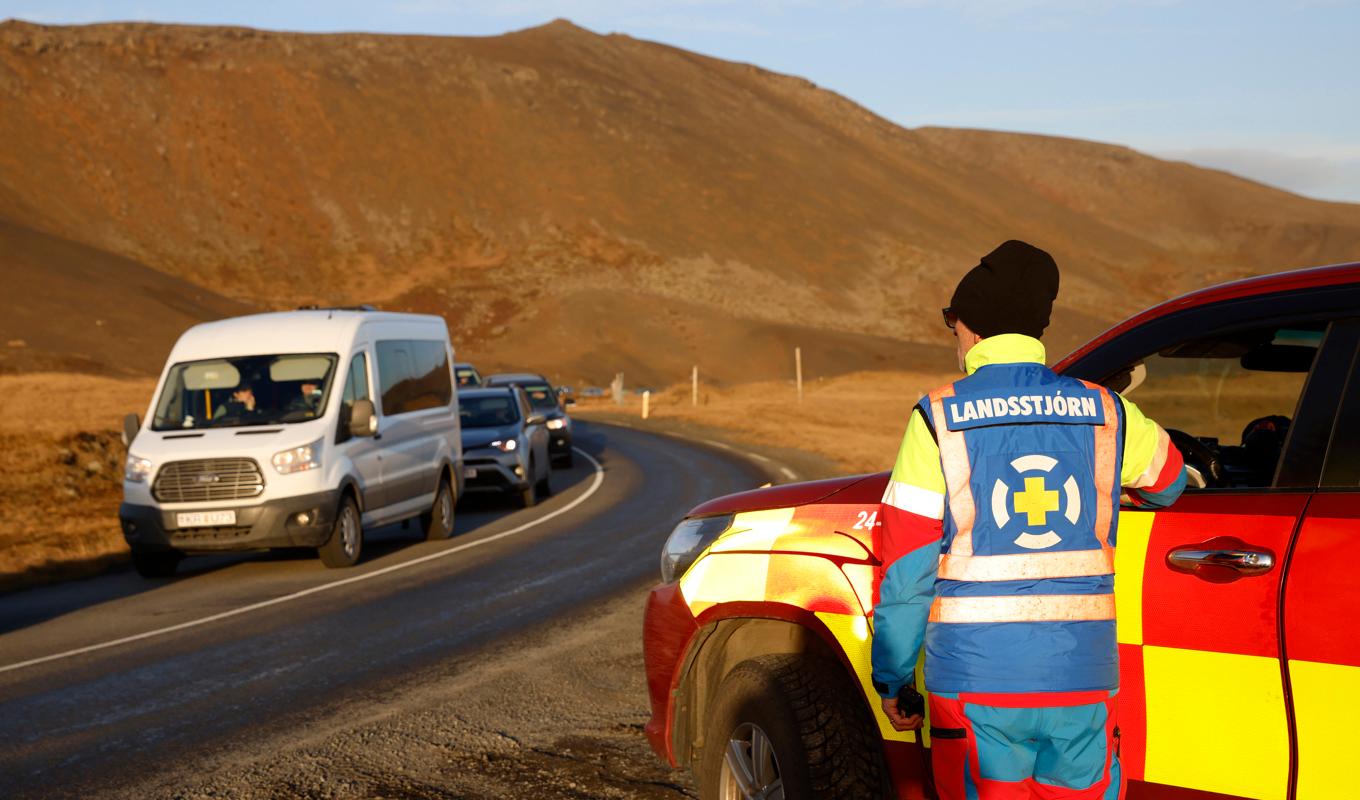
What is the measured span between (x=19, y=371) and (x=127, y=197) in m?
41.7

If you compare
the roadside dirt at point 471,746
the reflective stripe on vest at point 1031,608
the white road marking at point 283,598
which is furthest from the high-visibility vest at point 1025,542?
the white road marking at point 283,598

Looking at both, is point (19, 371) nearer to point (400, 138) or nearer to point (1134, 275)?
point (400, 138)

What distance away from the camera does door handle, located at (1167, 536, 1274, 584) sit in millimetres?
3430

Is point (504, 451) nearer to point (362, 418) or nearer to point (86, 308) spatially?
point (362, 418)

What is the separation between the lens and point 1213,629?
11.4 feet

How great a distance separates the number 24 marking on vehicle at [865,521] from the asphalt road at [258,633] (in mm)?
3866

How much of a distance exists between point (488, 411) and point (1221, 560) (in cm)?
1841

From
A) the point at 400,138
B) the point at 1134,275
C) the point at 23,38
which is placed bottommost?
the point at 1134,275

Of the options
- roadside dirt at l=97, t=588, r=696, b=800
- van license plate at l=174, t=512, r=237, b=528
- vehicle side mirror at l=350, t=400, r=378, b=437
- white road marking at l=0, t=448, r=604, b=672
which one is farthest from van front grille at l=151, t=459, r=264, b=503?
roadside dirt at l=97, t=588, r=696, b=800

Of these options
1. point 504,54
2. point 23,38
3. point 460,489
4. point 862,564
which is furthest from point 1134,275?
point 862,564

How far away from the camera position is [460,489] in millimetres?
17484

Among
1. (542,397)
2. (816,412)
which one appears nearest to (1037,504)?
(542,397)

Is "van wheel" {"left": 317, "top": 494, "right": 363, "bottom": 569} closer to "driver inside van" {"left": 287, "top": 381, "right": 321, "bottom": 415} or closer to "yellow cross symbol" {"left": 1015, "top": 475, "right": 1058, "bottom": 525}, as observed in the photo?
"driver inside van" {"left": 287, "top": 381, "right": 321, "bottom": 415}

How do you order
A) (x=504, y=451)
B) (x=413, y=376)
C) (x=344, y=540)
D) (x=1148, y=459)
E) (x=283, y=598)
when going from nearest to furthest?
(x=1148, y=459), (x=283, y=598), (x=344, y=540), (x=413, y=376), (x=504, y=451)
